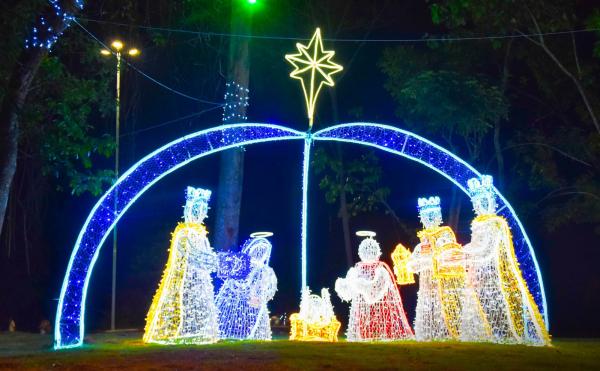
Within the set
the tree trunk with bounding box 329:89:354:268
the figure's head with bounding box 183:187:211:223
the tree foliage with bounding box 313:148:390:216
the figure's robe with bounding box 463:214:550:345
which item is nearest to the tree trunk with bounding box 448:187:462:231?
the tree foliage with bounding box 313:148:390:216

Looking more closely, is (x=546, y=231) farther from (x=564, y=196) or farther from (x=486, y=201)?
(x=486, y=201)

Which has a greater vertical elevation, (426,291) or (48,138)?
(48,138)

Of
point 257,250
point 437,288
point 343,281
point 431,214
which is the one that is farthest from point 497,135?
point 257,250

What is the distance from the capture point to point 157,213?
2948 cm

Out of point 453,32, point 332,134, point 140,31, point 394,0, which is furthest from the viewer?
point 394,0

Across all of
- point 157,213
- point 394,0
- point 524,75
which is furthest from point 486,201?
point 157,213

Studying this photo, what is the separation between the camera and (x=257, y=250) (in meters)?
15.4

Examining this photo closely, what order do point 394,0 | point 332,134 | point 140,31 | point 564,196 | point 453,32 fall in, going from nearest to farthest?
point 332,134 → point 140,31 → point 453,32 → point 564,196 → point 394,0

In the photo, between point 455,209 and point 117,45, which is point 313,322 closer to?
point 117,45

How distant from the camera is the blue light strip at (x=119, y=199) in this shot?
1418 centimetres

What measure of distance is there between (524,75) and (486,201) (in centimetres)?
1130

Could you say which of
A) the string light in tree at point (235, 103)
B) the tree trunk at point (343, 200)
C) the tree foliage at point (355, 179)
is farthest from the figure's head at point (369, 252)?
the tree foliage at point (355, 179)

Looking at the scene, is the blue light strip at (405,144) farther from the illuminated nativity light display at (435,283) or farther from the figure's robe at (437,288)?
the figure's robe at (437,288)

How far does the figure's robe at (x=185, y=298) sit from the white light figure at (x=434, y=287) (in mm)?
3979
